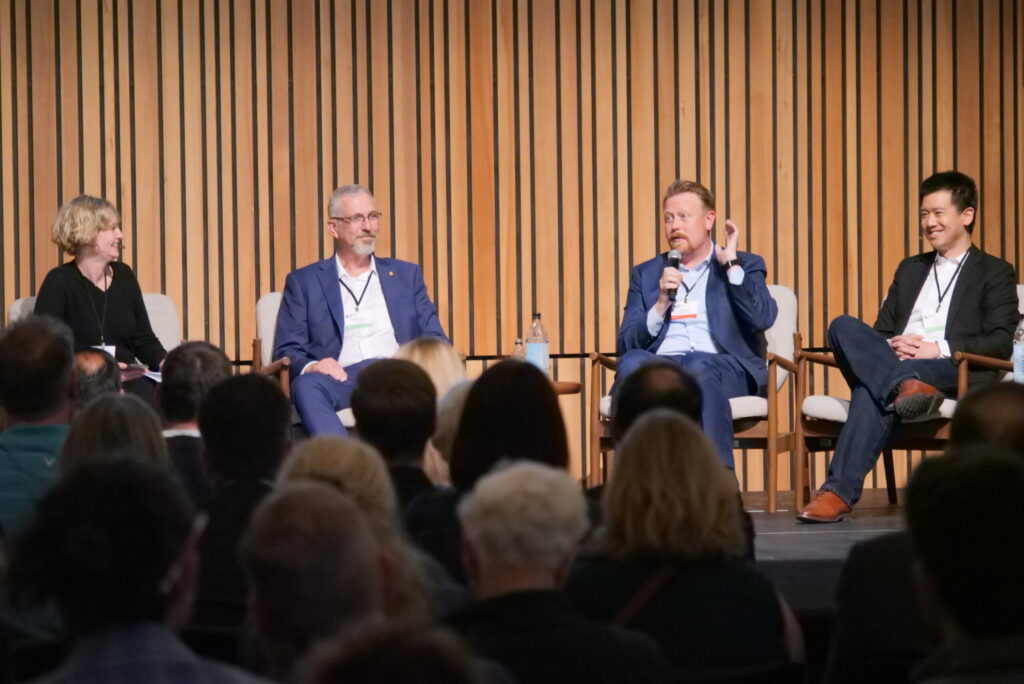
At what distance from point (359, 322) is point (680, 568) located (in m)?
4.06

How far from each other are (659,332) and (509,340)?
1.47 meters

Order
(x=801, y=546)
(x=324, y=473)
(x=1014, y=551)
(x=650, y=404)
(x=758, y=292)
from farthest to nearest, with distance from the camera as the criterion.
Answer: (x=758, y=292) → (x=801, y=546) → (x=650, y=404) → (x=324, y=473) → (x=1014, y=551)

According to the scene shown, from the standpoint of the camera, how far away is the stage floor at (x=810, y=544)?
3.14 m

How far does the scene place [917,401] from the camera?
527 cm

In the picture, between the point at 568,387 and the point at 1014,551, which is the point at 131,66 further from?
the point at 1014,551

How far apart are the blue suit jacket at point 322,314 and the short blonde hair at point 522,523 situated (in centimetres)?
421

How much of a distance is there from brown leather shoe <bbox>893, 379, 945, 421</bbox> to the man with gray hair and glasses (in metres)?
2.05

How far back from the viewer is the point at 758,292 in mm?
5812

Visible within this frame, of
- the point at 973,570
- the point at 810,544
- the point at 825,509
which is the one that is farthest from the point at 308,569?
the point at 825,509

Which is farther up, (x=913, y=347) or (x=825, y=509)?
(x=913, y=347)

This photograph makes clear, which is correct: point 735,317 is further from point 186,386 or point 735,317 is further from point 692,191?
point 186,386

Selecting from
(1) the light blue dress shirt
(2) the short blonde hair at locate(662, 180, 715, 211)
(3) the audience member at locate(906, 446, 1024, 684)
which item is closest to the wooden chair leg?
(1) the light blue dress shirt

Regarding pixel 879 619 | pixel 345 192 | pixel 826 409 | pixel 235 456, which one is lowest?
pixel 879 619

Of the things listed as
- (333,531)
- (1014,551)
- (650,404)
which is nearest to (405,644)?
(333,531)
